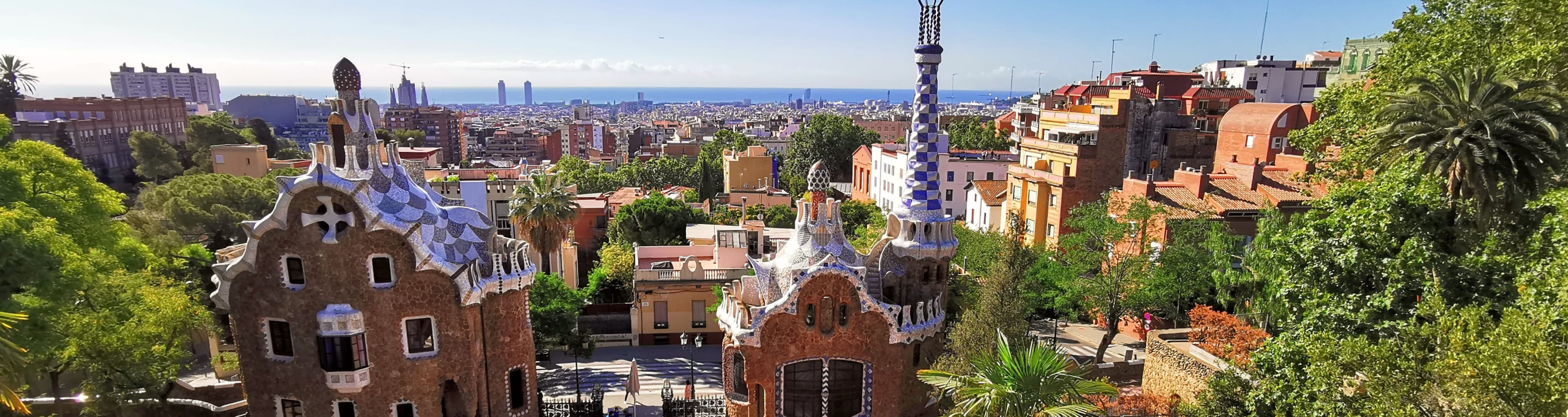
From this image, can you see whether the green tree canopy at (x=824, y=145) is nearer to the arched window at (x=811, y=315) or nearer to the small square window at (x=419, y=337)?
the arched window at (x=811, y=315)

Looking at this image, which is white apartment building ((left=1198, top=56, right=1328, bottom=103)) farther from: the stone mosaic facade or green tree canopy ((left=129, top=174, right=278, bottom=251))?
green tree canopy ((left=129, top=174, right=278, bottom=251))

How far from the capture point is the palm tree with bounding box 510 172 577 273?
3322 cm

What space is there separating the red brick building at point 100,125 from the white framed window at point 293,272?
202ft

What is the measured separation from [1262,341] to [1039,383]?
907 centimetres

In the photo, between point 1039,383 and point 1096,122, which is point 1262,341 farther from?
point 1096,122

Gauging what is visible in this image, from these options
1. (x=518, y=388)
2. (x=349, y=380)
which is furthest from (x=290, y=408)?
(x=518, y=388)

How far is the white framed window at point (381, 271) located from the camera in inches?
769

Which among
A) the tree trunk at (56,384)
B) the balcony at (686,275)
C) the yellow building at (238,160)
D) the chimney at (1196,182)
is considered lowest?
the tree trunk at (56,384)

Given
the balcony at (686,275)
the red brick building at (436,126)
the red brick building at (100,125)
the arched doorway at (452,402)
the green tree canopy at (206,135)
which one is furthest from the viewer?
the red brick building at (436,126)

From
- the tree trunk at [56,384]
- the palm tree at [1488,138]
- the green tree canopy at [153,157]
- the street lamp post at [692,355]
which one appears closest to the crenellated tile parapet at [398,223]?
the street lamp post at [692,355]

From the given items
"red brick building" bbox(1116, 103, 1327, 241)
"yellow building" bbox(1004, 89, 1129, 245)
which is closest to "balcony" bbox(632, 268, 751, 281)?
"yellow building" bbox(1004, 89, 1129, 245)

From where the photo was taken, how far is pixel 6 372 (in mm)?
15070

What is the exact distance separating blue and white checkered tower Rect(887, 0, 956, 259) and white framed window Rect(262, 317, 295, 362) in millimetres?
17363

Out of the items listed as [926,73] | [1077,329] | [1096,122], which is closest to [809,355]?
[926,73]
